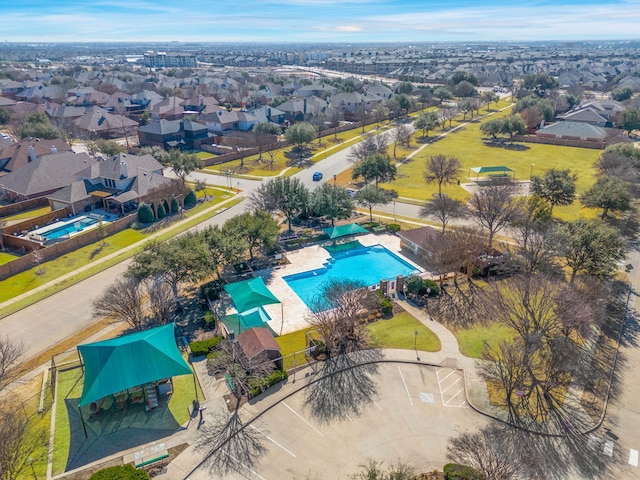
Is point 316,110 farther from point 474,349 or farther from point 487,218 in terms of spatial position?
point 474,349

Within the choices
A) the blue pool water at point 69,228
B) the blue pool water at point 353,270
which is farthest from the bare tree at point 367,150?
the blue pool water at point 69,228

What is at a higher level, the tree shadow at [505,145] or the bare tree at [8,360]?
the bare tree at [8,360]

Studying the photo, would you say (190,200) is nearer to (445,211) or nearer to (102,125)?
(445,211)

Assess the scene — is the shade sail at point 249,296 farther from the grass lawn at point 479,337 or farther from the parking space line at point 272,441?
the grass lawn at point 479,337

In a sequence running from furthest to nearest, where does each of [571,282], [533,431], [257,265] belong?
1. [257,265]
2. [571,282]
3. [533,431]

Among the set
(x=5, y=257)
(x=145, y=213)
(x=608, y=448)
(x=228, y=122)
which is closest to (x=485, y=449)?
(x=608, y=448)

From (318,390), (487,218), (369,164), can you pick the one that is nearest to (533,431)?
(318,390)
